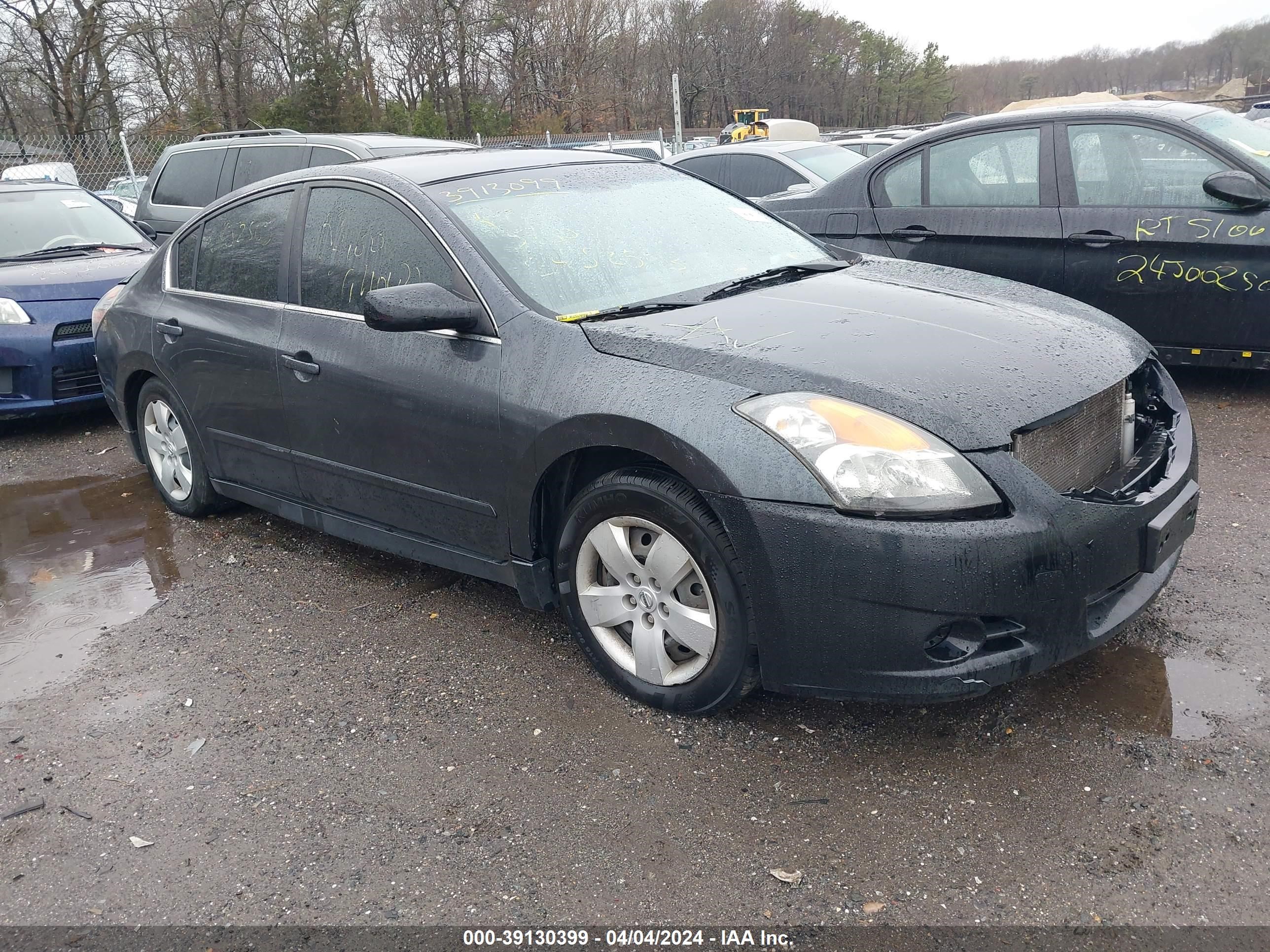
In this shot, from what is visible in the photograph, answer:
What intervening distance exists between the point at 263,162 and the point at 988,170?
6050mm

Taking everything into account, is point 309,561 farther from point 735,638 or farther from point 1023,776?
point 1023,776

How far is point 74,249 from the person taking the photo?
765cm

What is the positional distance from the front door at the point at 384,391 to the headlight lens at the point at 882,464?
1.12 meters

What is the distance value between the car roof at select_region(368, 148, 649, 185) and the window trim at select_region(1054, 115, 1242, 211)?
2743 mm

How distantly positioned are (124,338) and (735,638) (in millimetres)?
3790

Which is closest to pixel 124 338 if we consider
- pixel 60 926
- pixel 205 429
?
pixel 205 429

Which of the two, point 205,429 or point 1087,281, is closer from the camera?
point 205,429

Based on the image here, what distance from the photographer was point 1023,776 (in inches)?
105

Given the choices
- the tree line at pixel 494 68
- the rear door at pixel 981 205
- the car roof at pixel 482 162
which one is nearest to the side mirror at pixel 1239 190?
the rear door at pixel 981 205

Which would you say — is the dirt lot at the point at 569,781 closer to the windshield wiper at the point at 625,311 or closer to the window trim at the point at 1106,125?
the windshield wiper at the point at 625,311

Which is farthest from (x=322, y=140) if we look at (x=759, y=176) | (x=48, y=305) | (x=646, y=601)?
(x=646, y=601)

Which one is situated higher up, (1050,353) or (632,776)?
(1050,353)

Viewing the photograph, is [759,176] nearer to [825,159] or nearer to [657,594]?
[825,159]

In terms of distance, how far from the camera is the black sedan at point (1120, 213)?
530cm
